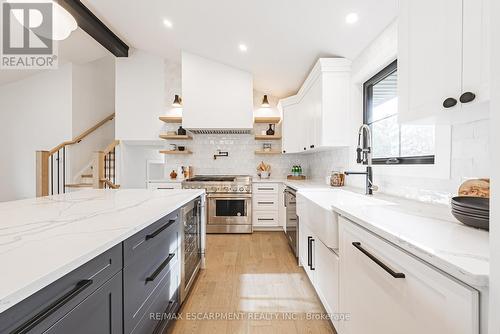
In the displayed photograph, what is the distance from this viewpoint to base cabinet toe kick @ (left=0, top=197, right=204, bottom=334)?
1.88 ft

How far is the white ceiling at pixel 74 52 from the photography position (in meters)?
4.34

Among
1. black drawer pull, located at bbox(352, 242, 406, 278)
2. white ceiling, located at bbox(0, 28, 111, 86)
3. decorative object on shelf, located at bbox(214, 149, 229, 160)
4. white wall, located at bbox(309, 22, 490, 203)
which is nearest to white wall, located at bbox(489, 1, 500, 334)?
black drawer pull, located at bbox(352, 242, 406, 278)

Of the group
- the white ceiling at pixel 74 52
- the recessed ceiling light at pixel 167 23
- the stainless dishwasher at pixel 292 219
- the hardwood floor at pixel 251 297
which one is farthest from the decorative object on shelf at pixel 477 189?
the white ceiling at pixel 74 52

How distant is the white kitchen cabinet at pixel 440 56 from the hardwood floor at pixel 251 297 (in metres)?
1.52

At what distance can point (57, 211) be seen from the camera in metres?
1.23

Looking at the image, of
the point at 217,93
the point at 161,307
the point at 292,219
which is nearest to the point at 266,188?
the point at 292,219

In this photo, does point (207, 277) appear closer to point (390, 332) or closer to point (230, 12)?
point (390, 332)

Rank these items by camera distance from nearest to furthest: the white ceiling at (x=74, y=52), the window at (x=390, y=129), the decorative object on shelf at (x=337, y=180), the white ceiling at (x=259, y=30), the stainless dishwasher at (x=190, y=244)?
1. the window at (x=390, y=129)
2. the stainless dishwasher at (x=190, y=244)
3. the white ceiling at (x=259, y=30)
4. the decorative object on shelf at (x=337, y=180)
5. the white ceiling at (x=74, y=52)

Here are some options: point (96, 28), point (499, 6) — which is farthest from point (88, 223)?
point (96, 28)

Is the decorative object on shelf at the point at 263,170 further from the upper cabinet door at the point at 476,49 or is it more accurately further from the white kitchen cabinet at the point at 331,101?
the upper cabinet door at the point at 476,49

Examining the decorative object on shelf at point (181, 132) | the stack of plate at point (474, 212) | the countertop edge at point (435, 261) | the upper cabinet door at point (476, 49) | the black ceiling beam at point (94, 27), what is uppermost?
the black ceiling beam at point (94, 27)

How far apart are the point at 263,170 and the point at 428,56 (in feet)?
11.8

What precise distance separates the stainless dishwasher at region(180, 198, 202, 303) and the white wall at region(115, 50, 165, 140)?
295 cm

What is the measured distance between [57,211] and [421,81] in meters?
1.89
